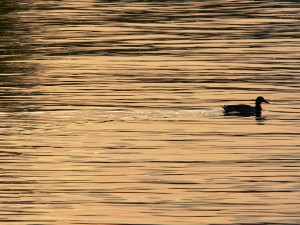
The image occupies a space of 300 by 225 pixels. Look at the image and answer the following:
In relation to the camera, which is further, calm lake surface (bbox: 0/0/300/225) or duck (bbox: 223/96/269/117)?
duck (bbox: 223/96/269/117)

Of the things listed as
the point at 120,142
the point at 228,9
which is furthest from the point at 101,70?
the point at 228,9

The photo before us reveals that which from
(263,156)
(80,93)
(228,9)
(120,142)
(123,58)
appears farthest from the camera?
(228,9)

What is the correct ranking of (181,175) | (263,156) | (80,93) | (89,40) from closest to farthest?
(181,175)
(263,156)
(80,93)
(89,40)

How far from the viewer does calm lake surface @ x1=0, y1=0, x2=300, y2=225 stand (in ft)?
73.5

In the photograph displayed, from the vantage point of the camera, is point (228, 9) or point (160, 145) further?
point (228, 9)

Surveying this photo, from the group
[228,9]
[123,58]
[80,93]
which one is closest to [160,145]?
[80,93]

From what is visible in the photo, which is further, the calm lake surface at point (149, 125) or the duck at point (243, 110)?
the duck at point (243, 110)

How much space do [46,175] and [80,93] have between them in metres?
11.9

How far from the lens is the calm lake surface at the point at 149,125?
22.4m

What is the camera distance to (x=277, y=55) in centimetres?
4566

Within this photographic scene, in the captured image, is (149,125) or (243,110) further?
(243,110)

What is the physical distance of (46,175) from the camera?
25031 millimetres

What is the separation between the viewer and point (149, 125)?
31266mm

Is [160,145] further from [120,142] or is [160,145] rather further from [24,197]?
[24,197]
